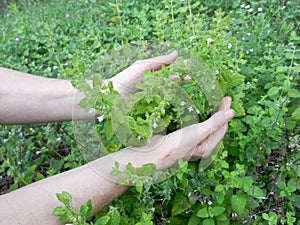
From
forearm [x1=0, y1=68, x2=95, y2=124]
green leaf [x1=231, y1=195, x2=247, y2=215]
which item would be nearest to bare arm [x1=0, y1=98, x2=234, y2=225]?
green leaf [x1=231, y1=195, x2=247, y2=215]

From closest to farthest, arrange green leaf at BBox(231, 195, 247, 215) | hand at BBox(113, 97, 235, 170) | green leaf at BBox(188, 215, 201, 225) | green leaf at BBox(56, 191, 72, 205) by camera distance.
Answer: green leaf at BBox(56, 191, 72, 205)
hand at BBox(113, 97, 235, 170)
green leaf at BBox(231, 195, 247, 215)
green leaf at BBox(188, 215, 201, 225)

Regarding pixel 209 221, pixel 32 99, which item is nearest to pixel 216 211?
pixel 209 221

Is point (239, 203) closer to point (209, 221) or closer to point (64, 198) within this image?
point (209, 221)

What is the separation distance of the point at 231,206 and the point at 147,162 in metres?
0.42

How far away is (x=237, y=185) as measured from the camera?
54.0 inches

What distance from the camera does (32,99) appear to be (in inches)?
66.1

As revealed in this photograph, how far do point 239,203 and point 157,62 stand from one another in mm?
528

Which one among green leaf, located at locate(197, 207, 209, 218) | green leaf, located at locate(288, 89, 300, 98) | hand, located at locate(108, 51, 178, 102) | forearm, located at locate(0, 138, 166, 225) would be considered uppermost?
hand, located at locate(108, 51, 178, 102)

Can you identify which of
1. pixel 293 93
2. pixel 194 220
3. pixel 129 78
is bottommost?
pixel 194 220

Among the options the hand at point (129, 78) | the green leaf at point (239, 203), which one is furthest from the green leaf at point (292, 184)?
the hand at point (129, 78)

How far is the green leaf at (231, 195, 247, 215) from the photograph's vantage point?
1.38m

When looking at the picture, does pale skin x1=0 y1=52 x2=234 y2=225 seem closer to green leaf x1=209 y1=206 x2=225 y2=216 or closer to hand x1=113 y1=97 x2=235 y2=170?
hand x1=113 y1=97 x2=235 y2=170

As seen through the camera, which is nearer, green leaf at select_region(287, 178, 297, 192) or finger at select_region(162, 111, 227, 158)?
finger at select_region(162, 111, 227, 158)

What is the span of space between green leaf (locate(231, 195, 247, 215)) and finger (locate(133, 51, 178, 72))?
1.57 feet
